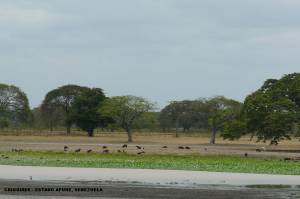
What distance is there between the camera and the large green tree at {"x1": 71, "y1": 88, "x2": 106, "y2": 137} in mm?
127938

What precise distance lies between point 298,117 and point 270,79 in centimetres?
1320

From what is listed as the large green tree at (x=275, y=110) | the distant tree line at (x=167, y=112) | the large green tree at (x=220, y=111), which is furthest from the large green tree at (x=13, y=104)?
the large green tree at (x=275, y=110)

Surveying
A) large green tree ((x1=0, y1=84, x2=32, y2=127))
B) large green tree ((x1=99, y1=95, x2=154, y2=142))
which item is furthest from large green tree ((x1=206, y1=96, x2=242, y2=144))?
large green tree ((x1=0, y1=84, x2=32, y2=127))

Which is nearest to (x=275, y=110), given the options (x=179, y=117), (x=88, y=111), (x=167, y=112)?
(x=88, y=111)

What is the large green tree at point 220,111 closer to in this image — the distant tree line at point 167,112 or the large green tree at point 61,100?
the distant tree line at point 167,112

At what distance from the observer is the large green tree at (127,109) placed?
11125cm

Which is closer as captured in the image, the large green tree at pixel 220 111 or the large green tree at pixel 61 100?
the large green tree at pixel 220 111

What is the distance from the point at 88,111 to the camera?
127938mm

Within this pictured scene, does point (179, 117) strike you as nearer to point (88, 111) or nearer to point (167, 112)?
point (167, 112)

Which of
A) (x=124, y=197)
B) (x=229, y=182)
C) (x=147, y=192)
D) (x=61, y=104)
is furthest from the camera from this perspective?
(x=61, y=104)

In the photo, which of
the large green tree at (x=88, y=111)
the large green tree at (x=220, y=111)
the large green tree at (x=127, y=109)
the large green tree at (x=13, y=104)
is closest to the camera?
the large green tree at (x=220, y=111)

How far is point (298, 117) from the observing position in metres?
81.5

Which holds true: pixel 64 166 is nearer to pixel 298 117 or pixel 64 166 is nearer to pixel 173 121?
pixel 298 117

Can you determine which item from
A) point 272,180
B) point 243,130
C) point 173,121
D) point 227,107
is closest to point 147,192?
point 272,180
